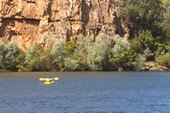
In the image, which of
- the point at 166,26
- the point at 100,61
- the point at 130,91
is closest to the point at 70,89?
the point at 130,91

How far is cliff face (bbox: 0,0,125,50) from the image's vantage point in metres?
133

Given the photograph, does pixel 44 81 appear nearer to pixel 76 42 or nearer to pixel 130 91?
pixel 130 91

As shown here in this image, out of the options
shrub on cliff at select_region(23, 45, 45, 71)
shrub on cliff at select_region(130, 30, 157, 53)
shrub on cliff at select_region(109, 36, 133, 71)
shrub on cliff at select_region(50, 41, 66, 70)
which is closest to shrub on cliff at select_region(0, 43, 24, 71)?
shrub on cliff at select_region(23, 45, 45, 71)

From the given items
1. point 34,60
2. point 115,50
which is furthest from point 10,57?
point 115,50

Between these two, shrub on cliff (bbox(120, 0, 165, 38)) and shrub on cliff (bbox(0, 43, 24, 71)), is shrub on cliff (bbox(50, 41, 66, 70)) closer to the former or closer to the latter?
shrub on cliff (bbox(0, 43, 24, 71))

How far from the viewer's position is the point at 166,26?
458 feet

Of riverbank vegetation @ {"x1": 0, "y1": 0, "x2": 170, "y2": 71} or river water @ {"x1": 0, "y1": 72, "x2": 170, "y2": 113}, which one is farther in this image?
riverbank vegetation @ {"x1": 0, "y1": 0, "x2": 170, "y2": 71}

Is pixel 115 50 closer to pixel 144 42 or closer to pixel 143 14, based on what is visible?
pixel 144 42

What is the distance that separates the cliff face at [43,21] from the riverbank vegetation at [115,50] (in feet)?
14.6

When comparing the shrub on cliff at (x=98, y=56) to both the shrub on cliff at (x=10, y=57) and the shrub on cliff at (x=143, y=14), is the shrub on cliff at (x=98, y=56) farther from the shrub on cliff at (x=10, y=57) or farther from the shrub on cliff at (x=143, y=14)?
the shrub on cliff at (x=143, y=14)

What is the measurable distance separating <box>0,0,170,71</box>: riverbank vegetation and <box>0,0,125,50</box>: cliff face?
445 cm

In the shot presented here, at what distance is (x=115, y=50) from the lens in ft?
404

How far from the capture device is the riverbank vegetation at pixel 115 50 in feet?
388

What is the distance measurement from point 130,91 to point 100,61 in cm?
5165
